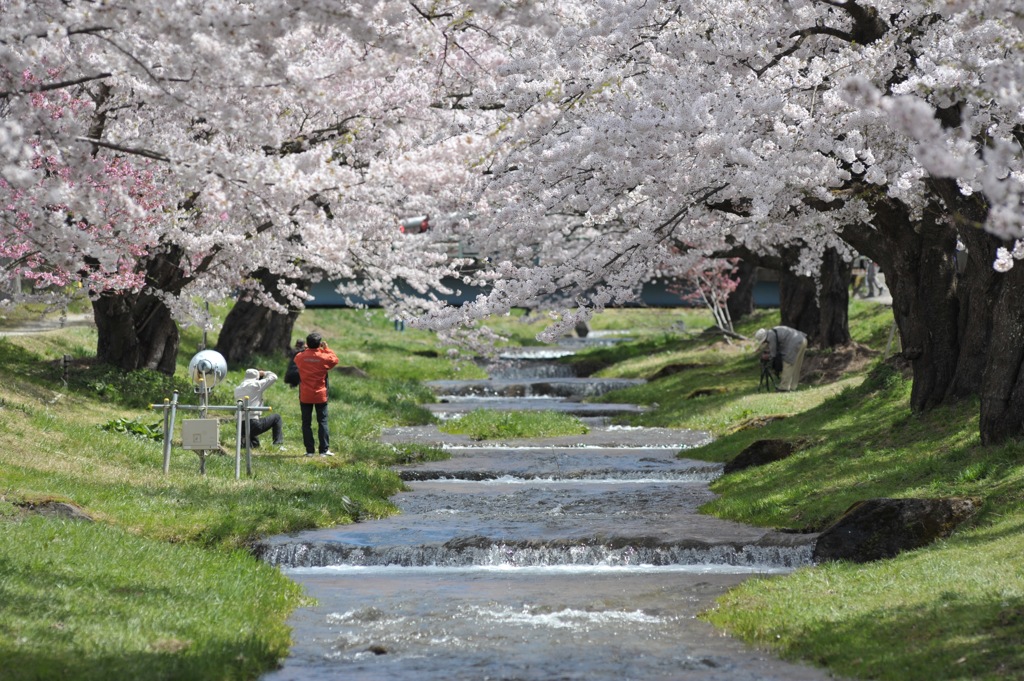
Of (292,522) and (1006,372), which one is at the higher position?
(1006,372)

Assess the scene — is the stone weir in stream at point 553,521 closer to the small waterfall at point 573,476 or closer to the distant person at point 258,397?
the small waterfall at point 573,476

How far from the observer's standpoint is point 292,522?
52.0 ft

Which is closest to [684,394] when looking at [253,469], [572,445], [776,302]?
[572,445]

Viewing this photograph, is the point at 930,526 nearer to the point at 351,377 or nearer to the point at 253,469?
the point at 253,469

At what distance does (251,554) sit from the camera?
14203mm

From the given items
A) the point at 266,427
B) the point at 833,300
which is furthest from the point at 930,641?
the point at 833,300

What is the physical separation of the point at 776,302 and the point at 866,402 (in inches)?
1578

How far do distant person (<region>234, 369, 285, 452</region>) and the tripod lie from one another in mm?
13988

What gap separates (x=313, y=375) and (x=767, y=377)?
47.9ft

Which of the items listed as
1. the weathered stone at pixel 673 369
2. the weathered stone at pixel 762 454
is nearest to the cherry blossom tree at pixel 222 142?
the weathered stone at pixel 762 454

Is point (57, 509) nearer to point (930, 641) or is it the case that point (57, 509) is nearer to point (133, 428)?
point (133, 428)

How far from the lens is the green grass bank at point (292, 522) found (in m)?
9.65

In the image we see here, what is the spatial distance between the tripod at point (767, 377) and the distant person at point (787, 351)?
22 cm

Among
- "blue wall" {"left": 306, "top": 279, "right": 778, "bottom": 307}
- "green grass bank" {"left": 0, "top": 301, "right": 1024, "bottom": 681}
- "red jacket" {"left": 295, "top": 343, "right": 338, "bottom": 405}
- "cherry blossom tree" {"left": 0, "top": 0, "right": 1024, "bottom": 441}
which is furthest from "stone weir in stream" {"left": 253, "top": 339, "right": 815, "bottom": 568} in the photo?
"blue wall" {"left": 306, "top": 279, "right": 778, "bottom": 307}
